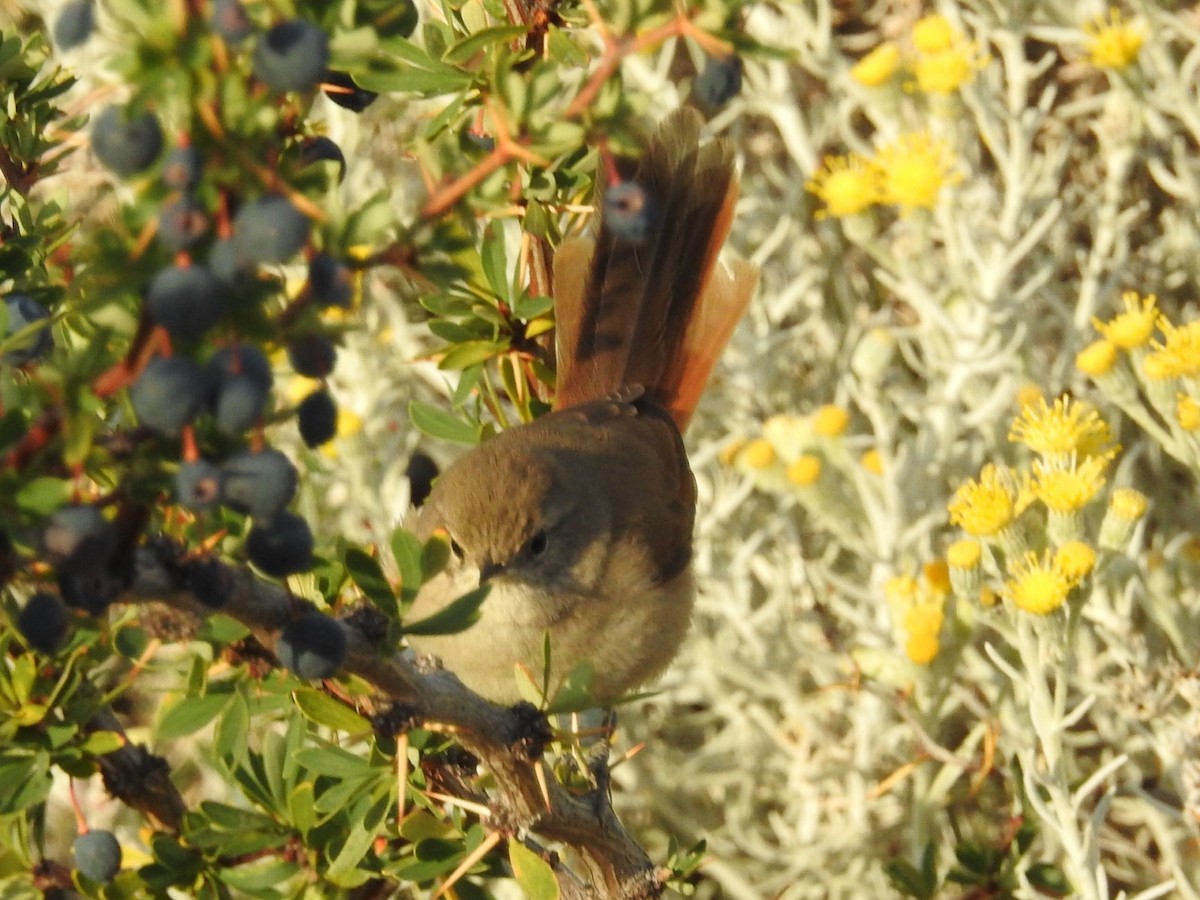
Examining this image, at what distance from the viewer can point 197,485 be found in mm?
989

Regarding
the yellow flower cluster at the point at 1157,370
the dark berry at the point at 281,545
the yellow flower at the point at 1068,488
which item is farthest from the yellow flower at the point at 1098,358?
the dark berry at the point at 281,545

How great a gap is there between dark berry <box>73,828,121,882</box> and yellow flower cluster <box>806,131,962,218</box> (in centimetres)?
217

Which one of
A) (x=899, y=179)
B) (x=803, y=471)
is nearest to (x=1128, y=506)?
(x=803, y=471)

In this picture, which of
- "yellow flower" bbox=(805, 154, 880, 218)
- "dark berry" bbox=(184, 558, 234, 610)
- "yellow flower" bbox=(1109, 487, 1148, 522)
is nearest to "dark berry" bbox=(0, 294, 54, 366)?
"dark berry" bbox=(184, 558, 234, 610)

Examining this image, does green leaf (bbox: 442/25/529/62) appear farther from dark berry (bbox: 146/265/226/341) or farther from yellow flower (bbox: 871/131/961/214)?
yellow flower (bbox: 871/131/961/214)

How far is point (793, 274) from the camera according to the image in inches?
164

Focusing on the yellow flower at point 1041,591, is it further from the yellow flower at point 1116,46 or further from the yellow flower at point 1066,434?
the yellow flower at point 1116,46

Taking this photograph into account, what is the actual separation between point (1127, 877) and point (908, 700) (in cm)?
62

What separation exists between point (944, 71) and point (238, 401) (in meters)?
2.70

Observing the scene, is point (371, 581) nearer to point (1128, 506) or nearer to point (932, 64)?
point (1128, 506)

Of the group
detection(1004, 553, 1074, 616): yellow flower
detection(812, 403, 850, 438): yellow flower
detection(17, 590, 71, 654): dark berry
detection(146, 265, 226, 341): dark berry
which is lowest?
detection(812, 403, 850, 438): yellow flower

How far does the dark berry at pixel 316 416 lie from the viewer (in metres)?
1.17

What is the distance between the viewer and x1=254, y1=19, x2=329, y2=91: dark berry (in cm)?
93

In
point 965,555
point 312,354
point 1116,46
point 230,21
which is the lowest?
point 965,555
